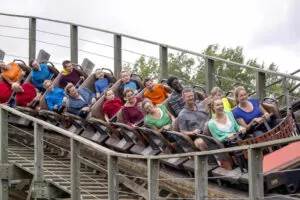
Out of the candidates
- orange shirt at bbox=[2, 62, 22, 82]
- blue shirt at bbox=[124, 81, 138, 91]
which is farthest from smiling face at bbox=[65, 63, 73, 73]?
blue shirt at bbox=[124, 81, 138, 91]

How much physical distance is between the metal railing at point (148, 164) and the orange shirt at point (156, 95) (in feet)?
7.06

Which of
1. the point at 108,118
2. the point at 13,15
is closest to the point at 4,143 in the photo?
the point at 108,118

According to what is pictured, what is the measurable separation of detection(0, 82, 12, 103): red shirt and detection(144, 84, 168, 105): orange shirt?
2.33 m

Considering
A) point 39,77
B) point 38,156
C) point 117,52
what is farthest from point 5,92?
point 38,156

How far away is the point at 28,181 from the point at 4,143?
2.38 feet

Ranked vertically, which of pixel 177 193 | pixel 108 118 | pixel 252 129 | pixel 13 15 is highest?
pixel 13 15

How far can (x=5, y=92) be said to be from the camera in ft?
42.2

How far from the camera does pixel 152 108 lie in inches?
395

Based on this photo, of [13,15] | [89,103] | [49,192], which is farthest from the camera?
[13,15]

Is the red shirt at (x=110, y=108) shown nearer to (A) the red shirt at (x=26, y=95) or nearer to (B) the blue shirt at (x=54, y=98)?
(B) the blue shirt at (x=54, y=98)

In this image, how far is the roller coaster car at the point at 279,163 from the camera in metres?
7.18

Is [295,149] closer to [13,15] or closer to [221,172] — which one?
[221,172]

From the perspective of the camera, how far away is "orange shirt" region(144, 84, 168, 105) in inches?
464

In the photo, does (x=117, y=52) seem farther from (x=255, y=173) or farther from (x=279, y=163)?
(x=255, y=173)
